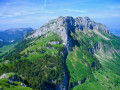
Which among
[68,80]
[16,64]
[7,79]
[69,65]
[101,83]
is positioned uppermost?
[7,79]

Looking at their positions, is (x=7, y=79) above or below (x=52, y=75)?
above

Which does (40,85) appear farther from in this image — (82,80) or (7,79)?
(82,80)

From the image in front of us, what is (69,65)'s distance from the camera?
19762 cm

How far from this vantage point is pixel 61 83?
15162cm

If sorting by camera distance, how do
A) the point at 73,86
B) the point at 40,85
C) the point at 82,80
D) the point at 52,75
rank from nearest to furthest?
the point at 40,85 → the point at 52,75 → the point at 73,86 → the point at 82,80

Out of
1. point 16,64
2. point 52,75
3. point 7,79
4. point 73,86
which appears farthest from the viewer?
point 73,86

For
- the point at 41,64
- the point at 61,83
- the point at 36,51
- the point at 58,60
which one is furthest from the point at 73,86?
the point at 36,51

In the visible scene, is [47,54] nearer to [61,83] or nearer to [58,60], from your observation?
[58,60]

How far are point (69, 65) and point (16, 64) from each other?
83726 millimetres

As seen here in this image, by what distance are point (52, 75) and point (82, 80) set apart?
61.6m

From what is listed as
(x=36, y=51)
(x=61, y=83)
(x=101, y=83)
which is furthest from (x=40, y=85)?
(x=101, y=83)

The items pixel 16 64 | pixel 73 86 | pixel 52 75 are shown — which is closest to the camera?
pixel 52 75

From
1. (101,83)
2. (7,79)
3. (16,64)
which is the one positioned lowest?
(101,83)

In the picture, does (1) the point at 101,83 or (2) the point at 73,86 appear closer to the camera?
(2) the point at 73,86
